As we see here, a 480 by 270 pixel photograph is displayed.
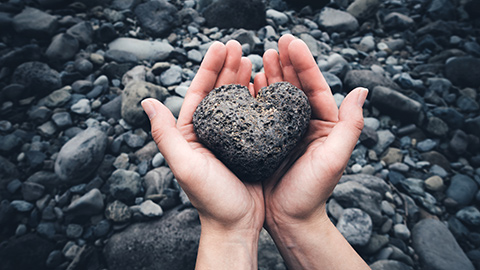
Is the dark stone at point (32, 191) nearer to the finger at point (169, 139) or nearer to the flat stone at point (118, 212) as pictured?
the flat stone at point (118, 212)

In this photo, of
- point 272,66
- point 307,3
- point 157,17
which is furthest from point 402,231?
point 157,17

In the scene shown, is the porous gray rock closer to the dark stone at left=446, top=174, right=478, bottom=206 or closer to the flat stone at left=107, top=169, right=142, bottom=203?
the flat stone at left=107, top=169, right=142, bottom=203

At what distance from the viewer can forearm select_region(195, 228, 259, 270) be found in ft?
5.86

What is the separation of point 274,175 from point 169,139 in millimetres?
866

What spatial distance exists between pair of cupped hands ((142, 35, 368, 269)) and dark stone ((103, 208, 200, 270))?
80 centimetres

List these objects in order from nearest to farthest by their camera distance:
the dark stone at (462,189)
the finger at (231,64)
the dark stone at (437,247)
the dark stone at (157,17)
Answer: the finger at (231,64)
the dark stone at (437,247)
the dark stone at (462,189)
the dark stone at (157,17)

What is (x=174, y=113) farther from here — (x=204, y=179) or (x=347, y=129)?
(x=347, y=129)

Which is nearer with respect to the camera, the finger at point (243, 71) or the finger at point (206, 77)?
the finger at point (206, 77)

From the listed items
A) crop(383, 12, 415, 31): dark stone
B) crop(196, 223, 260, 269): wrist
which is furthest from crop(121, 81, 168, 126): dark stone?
crop(383, 12, 415, 31): dark stone

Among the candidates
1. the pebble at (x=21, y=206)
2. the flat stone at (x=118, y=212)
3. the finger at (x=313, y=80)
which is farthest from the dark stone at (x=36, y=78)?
the finger at (x=313, y=80)

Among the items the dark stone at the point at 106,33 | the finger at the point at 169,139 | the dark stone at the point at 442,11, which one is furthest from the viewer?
the dark stone at the point at 442,11

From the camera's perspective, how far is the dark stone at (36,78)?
141 inches

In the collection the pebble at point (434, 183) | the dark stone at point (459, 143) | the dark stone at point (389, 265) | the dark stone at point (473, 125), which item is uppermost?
the dark stone at point (473, 125)

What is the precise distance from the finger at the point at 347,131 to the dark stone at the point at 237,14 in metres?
3.43
